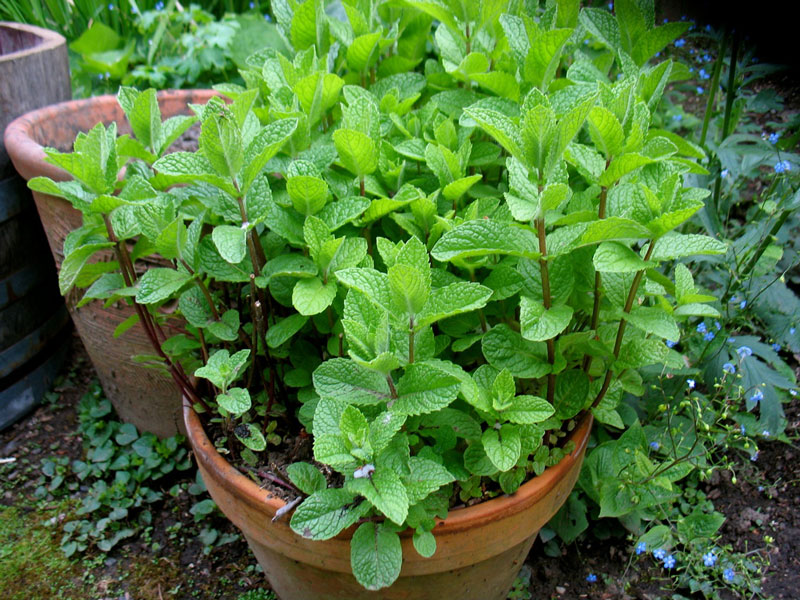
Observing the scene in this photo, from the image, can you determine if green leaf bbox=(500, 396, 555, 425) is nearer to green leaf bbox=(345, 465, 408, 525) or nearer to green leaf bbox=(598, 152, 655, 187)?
green leaf bbox=(345, 465, 408, 525)

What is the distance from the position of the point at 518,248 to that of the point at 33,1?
2.60 metres

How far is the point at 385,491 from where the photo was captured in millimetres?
1011

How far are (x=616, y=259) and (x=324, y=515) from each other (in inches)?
22.5

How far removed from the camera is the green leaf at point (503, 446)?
3.47ft

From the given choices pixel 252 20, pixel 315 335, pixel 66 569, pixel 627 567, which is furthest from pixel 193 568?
pixel 252 20

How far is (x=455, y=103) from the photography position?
4.71 feet

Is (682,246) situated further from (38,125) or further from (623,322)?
(38,125)

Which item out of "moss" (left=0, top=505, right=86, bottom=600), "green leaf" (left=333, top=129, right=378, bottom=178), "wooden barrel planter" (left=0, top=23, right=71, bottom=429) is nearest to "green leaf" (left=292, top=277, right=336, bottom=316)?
"green leaf" (left=333, top=129, right=378, bottom=178)

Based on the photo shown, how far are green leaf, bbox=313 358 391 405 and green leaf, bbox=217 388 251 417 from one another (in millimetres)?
135

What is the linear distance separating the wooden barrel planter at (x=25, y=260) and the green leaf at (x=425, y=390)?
60.8 inches

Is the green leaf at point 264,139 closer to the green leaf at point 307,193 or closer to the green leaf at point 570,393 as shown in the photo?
the green leaf at point 307,193

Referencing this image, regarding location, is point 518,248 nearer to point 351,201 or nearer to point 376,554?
point 351,201

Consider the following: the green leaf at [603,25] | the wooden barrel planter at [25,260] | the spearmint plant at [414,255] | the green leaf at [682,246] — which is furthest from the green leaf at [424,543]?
the wooden barrel planter at [25,260]

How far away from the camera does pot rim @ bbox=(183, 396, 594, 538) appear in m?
1.17
